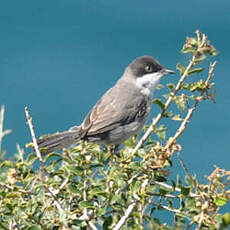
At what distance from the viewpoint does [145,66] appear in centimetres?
613

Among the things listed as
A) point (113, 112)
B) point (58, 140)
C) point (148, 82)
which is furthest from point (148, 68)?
point (58, 140)

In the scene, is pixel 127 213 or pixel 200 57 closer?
pixel 127 213

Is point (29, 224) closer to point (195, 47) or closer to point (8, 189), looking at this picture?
point (8, 189)

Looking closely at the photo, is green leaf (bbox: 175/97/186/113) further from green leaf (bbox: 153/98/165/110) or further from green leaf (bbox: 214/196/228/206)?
green leaf (bbox: 214/196/228/206)

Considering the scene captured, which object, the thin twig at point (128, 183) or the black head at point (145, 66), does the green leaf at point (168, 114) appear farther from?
the black head at point (145, 66)

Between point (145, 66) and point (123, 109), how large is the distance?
0.80m

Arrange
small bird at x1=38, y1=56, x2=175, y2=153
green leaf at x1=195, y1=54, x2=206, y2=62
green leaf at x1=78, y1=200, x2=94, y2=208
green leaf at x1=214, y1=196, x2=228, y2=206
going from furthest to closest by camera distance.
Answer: small bird at x1=38, y1=56, x2=175, y2=153, green leaf at x1=195, y1=54, x2=206, y2=62, green leaf at x1=78, y1=200, x2=94, y2=208, green leaf at x1=214, y1=196, x2=228, y2=206

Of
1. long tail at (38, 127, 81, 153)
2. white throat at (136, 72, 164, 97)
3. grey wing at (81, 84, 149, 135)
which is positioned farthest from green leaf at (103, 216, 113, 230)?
white throat at (136, 72, 164, 97)

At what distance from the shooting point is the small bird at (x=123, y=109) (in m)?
5.49

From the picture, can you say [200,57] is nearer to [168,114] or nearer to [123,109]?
[168,114]

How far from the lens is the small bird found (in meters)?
5.49

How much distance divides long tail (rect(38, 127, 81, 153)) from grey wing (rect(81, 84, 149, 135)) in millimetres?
213

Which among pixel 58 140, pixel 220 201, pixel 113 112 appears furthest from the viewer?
pixel 113 112

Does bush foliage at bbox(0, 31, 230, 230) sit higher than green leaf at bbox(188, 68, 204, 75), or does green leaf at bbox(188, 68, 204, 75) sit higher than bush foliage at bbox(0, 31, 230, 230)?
green leaf at bbox(188, 68, 204, 75)
